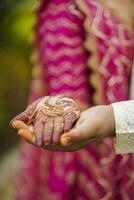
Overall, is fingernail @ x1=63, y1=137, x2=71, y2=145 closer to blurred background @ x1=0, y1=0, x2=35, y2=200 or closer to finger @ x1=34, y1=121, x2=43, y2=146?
finger @ x1=34, y1=121, x2=43, y2=146

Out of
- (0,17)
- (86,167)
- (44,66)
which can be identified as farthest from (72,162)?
(0,17)

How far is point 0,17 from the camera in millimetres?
844

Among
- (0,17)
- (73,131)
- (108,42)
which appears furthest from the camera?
(0,17)

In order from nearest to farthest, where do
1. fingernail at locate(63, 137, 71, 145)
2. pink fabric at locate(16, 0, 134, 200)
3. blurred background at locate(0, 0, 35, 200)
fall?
fingernail at locate(63, 137, 71, 145)
pink fabric at locate(16, 0, 134, 200)
blurred background at locate(0, 0, 35, 200)

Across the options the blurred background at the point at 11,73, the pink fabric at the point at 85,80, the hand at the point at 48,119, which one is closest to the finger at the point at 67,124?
the hand at the point at 48,119

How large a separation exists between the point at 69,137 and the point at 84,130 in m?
0.02

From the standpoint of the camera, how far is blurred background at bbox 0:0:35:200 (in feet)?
2.65

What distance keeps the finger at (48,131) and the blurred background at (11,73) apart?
0.93ft

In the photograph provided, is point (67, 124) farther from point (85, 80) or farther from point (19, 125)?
point (85, 80)

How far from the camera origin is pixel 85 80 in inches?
26.4

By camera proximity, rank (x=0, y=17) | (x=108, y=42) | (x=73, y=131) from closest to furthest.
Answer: (x=73, y=131), (x=108, y=42), (x=0, y=17)

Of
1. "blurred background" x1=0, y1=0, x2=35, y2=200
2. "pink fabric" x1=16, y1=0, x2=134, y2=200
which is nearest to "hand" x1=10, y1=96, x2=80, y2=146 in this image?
"pink fabric" x1=16, y1=0, x2=134, y2=200

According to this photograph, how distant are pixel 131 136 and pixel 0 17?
0.37m

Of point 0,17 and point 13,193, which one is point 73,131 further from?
point 0,17
